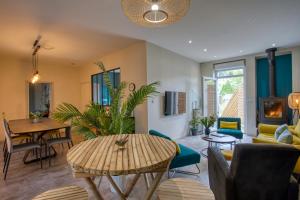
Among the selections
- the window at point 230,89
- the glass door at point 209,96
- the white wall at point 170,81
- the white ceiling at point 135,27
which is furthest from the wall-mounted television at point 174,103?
the window at point 230,89

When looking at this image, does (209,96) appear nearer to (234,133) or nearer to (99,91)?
(234,133)

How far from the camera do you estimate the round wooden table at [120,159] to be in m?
1.10

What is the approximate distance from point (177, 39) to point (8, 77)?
228 inches

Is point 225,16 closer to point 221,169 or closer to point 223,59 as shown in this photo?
point 221,169

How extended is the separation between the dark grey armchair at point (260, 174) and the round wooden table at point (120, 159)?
0.72 m

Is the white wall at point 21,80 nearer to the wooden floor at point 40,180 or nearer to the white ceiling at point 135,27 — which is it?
the white ceiling at point 135,27

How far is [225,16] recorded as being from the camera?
3.07 m

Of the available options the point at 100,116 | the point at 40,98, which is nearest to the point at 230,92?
the point at 100,116

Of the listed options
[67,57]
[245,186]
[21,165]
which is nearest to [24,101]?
[67,57]

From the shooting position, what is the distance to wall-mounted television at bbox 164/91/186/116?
4.88 meters

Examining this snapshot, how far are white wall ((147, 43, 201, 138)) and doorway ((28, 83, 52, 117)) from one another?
4.50 m

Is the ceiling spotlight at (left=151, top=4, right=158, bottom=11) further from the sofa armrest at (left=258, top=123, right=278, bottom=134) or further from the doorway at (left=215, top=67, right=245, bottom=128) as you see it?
the doorway at (left=215, top=67, right=245, bottom=128)

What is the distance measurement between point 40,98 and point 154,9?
22.5ft

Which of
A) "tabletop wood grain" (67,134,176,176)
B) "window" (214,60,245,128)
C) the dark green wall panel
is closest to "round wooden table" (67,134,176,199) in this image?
"tabletop wood grain" (67,134,176,176)
